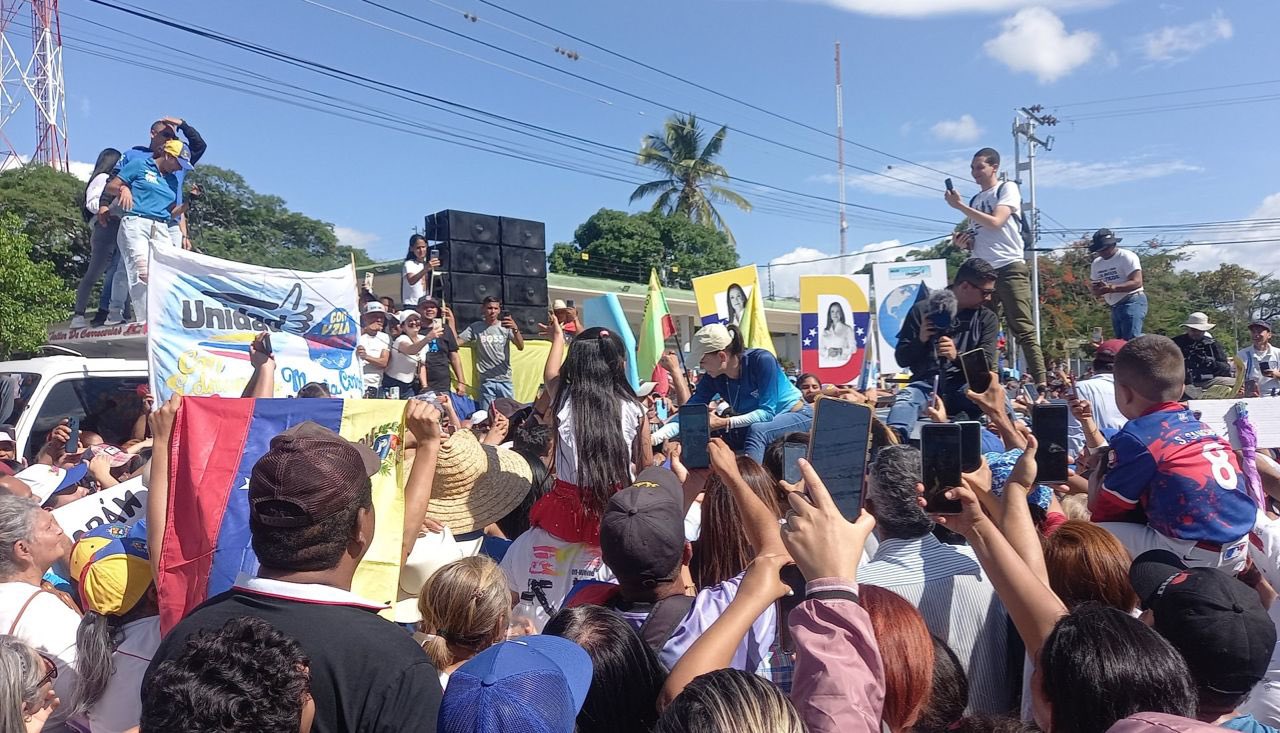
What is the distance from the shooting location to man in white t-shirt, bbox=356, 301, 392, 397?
27.3 feet

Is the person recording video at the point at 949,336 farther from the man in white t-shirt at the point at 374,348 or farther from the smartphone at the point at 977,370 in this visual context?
the man in white t-shirt at the point at 374,348

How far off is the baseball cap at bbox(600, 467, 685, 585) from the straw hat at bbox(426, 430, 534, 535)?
1.45m

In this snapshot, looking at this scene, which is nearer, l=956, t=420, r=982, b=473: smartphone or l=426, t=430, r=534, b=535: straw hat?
l=956, t=420, r=982, b=473: smartphone

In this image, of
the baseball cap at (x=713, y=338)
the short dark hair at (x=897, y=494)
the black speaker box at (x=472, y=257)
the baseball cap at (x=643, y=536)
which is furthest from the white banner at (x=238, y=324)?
the black speaker box at (x=472, y=257)

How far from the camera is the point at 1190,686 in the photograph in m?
1.66

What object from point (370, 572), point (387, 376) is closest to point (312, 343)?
point (387, 376)

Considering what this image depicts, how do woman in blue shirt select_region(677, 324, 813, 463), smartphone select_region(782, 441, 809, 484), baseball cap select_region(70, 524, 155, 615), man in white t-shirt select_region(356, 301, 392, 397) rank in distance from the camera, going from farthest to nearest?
1. man in white t-shirt select_region(356, 301, 392, 397)
2. woman in blue shirt select_region(677, 324, 813, 463)
3. baseball cap select_region(70, 524, 155, 615)
4. smartphone select_region(782, 441, 809, 484)

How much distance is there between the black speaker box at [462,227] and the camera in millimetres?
11070

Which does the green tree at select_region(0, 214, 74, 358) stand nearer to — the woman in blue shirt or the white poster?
the white poster

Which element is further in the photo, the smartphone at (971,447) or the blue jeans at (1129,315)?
the blue jeans at (1129,315)

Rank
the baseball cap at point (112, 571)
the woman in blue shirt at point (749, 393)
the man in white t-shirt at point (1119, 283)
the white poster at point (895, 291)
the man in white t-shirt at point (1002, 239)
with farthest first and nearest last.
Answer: the white poster at point (895, 291) < the man in white t-shirt at point (1119, 283) < the man in white t-shirt at point (1002, 239) < the woman in blue shirt at point (749, 393) < the baseball cap at point (112, 571)

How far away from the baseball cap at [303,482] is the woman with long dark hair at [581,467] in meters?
1.59

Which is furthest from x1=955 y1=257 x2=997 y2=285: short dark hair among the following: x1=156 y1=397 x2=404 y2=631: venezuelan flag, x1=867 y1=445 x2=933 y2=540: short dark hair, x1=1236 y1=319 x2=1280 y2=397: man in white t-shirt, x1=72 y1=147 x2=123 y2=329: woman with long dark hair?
x1=72 y1=147 x2=123 y2=329: woman with long dark hair

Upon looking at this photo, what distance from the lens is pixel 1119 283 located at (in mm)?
7043
